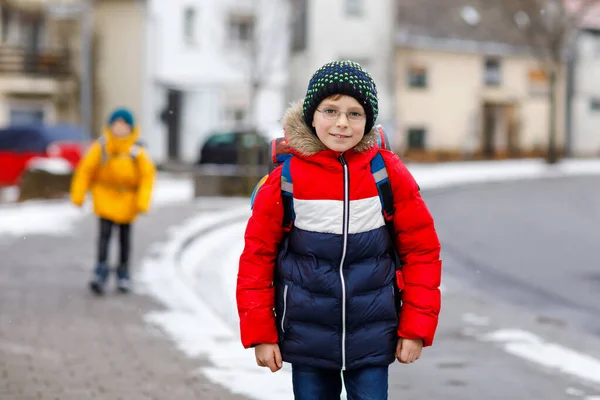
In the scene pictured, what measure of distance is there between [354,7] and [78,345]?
124 feet

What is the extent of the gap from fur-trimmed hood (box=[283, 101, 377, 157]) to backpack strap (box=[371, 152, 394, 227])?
7 cm

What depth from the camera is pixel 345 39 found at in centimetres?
4253

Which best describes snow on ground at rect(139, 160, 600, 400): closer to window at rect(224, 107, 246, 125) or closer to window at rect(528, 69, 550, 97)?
window at rect(224, 107, 246, 125)

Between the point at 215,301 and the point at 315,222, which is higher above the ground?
the point at 315,222

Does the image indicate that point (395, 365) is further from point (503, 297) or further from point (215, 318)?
point (503, 297)

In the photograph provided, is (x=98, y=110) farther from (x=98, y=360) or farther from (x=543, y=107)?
(x=98, y=360)

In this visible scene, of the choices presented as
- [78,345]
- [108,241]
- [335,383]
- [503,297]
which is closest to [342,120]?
[335,383]

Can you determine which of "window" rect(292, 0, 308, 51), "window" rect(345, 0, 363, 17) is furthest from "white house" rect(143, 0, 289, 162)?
"window" rect(345, 0, 363, 17)

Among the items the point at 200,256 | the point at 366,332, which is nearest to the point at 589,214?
the point at 200,256

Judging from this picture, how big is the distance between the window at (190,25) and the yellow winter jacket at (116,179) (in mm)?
30905

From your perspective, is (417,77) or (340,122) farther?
(417,77)

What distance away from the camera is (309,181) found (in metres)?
3.37

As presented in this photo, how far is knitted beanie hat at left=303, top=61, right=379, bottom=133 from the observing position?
3.34 m

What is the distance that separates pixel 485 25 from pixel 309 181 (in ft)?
151
